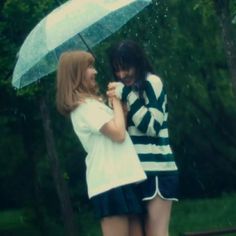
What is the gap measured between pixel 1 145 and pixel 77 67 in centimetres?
1808

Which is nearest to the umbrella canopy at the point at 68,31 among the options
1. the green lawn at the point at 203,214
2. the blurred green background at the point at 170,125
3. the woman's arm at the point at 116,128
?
the woman's arm at the point at 116,128

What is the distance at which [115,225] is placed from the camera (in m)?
5.95

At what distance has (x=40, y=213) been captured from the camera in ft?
69.2

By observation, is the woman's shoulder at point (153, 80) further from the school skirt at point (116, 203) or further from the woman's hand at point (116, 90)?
the school skirt at point (116, 203)

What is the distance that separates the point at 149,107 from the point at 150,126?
0.14 meters

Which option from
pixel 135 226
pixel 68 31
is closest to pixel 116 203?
pixel 135 226

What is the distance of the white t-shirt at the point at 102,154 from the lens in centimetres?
594

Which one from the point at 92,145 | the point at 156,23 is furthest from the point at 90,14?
the point at 156,23

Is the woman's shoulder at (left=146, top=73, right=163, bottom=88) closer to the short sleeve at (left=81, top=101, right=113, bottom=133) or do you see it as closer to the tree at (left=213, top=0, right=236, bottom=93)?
the short sleeve at (left=81, top=101, right=113, bottom=133)

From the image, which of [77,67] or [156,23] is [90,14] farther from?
[156,23]

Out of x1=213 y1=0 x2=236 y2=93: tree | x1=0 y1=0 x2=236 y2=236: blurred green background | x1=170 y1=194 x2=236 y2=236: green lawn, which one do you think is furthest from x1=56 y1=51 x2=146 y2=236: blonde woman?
x1=170 y1=194 x2=236 y2=236: green lawn

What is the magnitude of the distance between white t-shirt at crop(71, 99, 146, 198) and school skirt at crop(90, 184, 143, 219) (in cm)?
3

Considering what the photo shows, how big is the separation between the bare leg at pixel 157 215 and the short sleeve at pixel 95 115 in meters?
0.48

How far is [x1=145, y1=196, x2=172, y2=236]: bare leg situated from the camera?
5.99 metres
